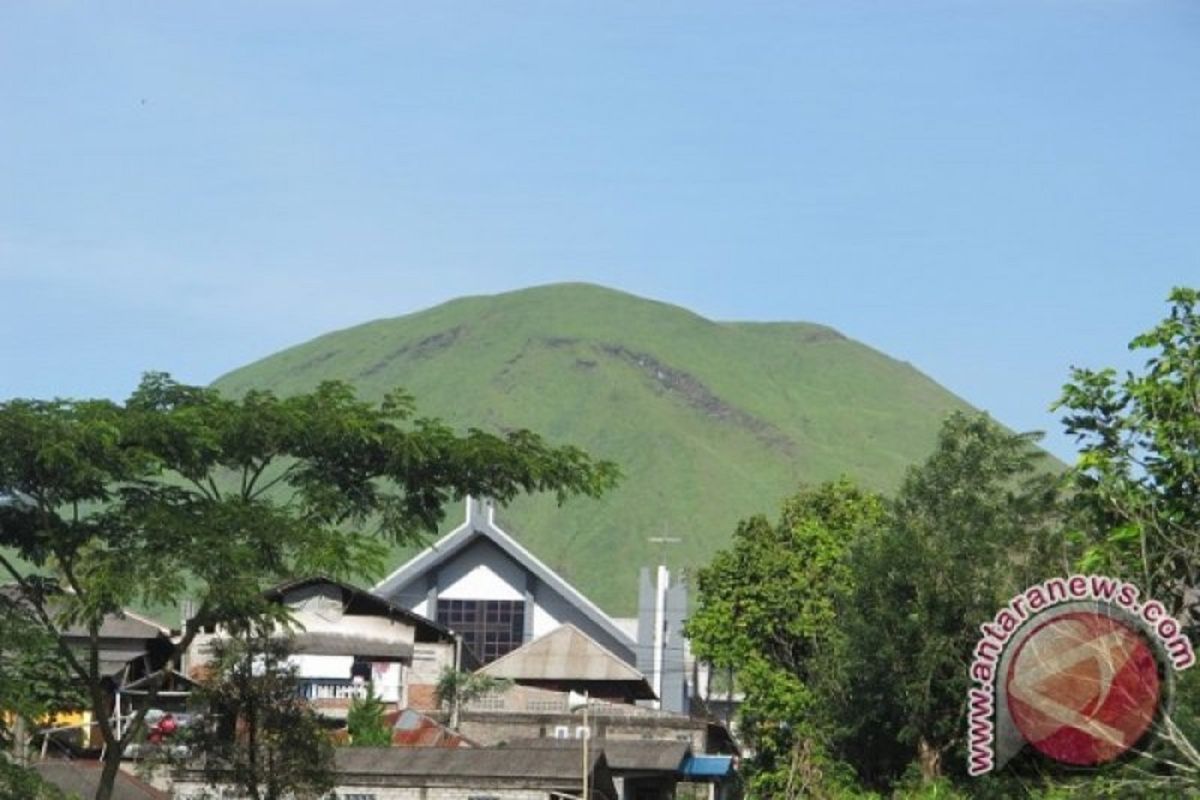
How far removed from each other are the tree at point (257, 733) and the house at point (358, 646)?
2444 centimetres

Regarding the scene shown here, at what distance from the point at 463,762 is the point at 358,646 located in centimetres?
1855

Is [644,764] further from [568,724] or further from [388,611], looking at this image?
[388,611]

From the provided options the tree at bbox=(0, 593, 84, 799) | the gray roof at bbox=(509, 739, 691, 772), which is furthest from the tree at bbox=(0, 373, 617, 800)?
the gray roof at bbox=(509, 739, 691, 772)

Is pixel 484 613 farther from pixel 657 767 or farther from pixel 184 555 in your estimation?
pixel 184 555

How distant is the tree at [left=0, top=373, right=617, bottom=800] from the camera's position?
31.9 metres

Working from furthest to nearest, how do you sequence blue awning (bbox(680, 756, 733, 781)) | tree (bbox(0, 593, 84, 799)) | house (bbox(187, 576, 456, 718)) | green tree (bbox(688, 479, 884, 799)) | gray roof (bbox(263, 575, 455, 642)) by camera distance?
gray roof (bbox(263, 575, 455, 642)) → house (bbox(187, 576, 456, 718)) → blue awning (bbox(680, 756, 733, 781)) → green tree (bbox(688, 479, 884, 799)) → tree (bbox(0, 593, 84, 799))

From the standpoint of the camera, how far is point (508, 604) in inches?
3036

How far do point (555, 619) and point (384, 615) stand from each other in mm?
15741

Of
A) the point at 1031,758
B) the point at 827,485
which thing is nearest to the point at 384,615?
the point at 827,485

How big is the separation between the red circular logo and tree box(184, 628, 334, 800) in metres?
15.2

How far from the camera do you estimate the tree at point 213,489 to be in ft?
105

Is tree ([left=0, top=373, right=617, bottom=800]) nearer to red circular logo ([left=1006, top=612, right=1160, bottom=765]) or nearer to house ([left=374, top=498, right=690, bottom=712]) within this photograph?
red circular logo ([left=1006, top=612, right=1160, bottom=765])

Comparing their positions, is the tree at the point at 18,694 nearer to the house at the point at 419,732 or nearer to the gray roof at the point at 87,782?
the gray roof at the point at 87,782

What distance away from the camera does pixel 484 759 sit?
42.8m
